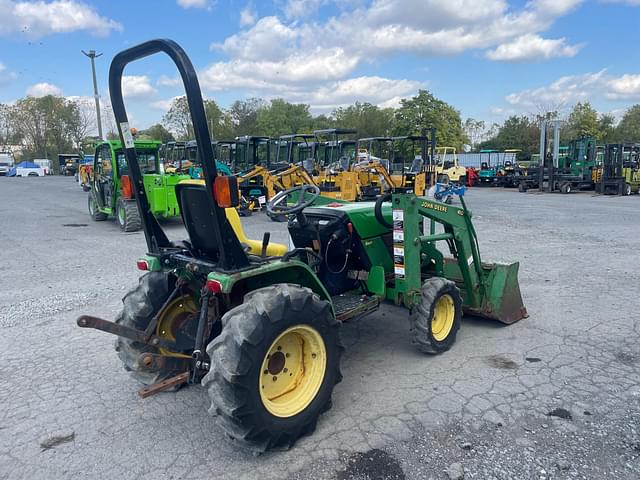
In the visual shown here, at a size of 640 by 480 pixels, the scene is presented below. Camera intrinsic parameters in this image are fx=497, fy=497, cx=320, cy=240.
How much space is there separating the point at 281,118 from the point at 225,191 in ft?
188

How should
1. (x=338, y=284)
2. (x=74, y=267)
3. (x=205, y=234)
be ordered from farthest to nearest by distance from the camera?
(x=74, y=267), (x=338, y=284), (x=205, y=234)

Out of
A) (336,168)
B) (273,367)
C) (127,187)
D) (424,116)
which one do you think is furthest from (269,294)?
(424,116)

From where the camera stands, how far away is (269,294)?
9.98 ft

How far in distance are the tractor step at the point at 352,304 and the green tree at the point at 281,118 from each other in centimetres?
5195

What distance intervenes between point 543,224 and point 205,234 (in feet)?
36.6

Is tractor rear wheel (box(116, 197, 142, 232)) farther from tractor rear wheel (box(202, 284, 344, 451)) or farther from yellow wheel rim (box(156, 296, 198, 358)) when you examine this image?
tractor rear wheel (box(202, 284, 344, 451))

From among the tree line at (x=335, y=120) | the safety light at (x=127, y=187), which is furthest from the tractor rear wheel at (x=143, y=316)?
the tree line at (x=335, y=120)

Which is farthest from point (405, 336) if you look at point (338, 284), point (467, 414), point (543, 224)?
point (543, 224)

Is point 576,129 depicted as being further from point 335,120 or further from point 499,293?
point 499,293

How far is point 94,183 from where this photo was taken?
46.8 ft

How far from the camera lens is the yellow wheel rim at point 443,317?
4574mm

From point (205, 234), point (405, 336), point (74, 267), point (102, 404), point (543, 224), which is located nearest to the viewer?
point (205, 234)

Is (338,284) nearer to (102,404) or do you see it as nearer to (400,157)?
(102,404)

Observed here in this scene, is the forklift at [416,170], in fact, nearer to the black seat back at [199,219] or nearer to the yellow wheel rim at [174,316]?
the yellow wheel rim at [174,316]
